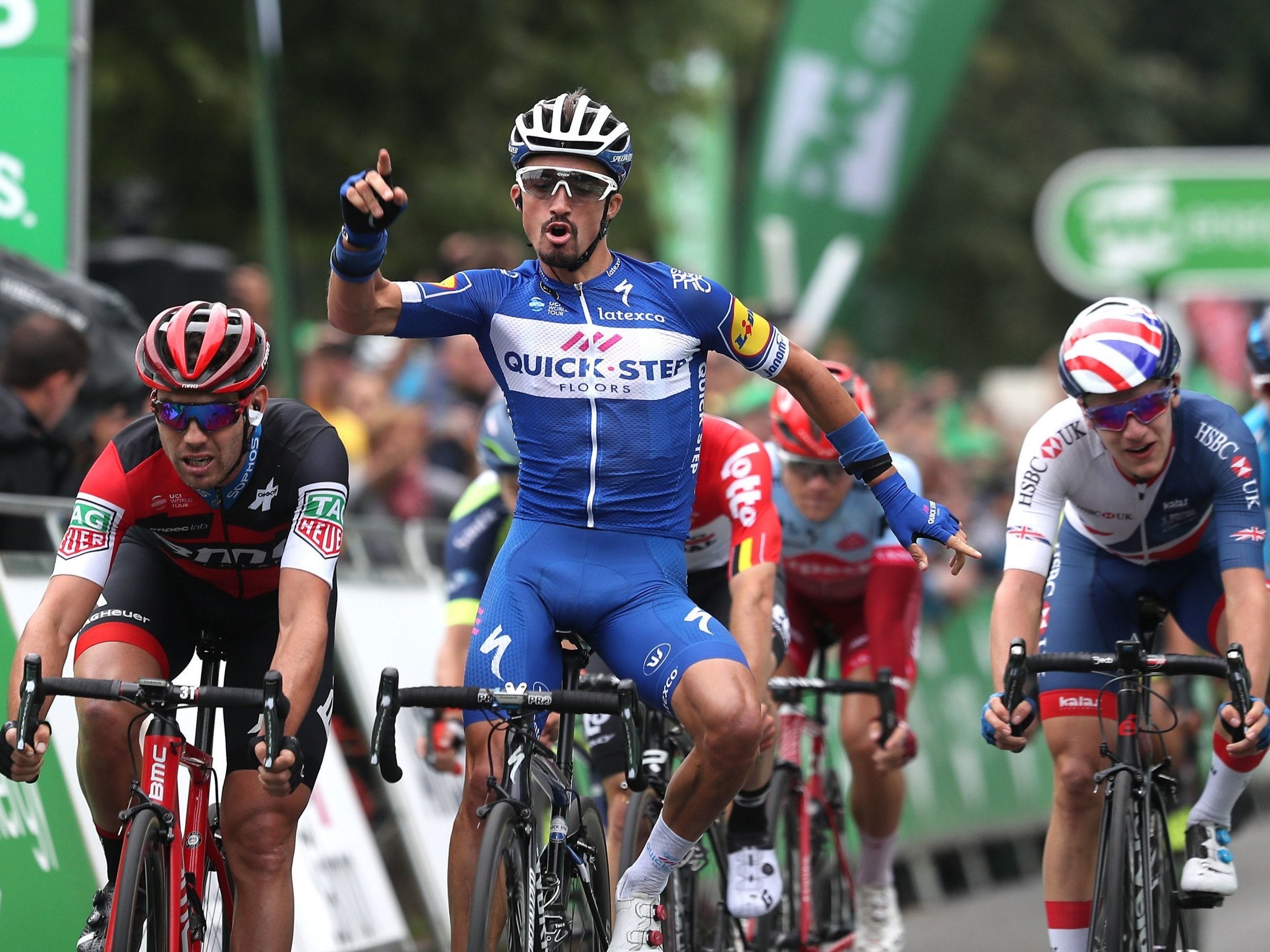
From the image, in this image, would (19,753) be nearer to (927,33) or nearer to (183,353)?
(183,353)

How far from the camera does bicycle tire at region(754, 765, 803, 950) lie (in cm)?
866

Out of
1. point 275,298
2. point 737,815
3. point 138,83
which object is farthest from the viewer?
point 138,83

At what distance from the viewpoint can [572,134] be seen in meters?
6.77

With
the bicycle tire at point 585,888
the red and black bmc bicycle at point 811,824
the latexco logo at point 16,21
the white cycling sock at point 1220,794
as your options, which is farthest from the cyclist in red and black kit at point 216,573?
the latexco logo at point 16,21

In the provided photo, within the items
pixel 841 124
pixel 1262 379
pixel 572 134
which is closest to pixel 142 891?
pixel 572 134

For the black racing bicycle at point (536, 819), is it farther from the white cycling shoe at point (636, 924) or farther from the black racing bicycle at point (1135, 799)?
the black racing bicycle at point (1135, 799)

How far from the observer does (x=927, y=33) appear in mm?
20000

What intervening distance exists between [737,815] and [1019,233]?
3192 cm

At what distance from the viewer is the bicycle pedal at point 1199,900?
726cm

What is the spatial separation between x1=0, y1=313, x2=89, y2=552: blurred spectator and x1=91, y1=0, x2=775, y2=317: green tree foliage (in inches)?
321

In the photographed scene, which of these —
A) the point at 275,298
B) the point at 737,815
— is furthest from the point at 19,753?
the point at 275,298

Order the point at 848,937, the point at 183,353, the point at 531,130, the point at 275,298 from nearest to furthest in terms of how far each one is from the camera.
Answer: the point at 183,353 < the point at 531,130 < the point at 848,937 < the point at 275,298

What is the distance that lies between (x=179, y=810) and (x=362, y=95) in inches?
513

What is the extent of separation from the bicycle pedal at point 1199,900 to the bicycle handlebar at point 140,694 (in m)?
3.14
